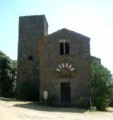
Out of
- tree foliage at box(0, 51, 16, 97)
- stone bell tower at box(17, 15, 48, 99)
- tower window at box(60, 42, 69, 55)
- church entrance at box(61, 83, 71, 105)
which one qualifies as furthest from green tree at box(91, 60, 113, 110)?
tree foliage at box(0, 51, 16, 97)

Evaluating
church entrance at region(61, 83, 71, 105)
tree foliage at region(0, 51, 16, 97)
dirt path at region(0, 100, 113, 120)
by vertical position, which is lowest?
dirt path at region(0, 100, 113, 120)

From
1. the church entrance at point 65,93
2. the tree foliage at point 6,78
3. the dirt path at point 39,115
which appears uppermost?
the tree foliage at point 6,78

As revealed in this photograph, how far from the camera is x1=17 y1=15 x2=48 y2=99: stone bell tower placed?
121 feet

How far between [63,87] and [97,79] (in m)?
3.61

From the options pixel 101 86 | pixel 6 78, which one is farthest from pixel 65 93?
pixel 6 78

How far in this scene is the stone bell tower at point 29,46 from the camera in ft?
121

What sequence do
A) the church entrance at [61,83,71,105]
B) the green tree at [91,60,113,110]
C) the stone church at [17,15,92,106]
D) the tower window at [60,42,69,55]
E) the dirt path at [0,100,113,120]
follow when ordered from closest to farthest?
1. the dirt path at [0,100,113,120]
2. the green tree at [91,60,113,110]
3. the stone church at [17,15,92,106]
4. the church entrance at [61,83,71,105]
5. the tower window at [60,42,69,55]

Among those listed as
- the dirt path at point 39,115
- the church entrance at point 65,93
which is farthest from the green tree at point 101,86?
the dirt path at point 39,115

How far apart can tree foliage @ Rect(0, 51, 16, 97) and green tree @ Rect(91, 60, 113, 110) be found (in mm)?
20121

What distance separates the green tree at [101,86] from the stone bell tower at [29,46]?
9.56 meters

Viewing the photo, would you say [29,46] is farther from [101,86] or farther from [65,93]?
[101,86]

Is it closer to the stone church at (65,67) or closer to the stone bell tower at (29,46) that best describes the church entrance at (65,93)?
the stone church at (65,67)

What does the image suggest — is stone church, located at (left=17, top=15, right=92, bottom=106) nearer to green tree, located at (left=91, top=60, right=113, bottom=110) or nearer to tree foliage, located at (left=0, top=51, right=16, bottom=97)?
green tree, located at (left=91, top=60, right=113, bottom=110)

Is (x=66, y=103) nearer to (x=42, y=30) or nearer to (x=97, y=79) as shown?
(x=97, y=79)
